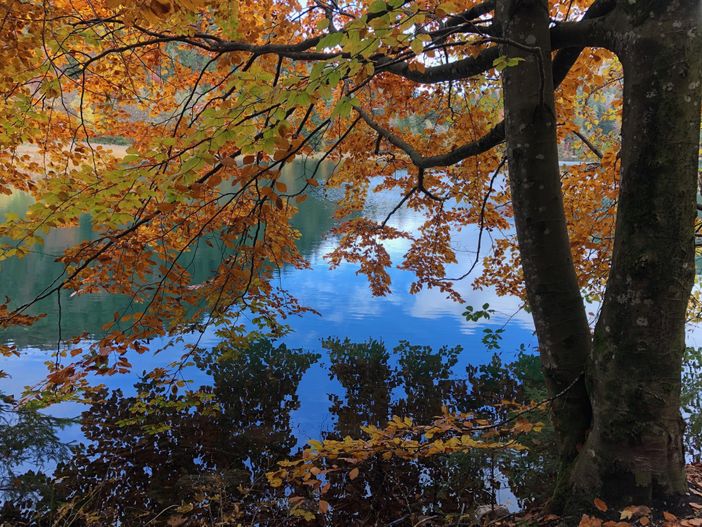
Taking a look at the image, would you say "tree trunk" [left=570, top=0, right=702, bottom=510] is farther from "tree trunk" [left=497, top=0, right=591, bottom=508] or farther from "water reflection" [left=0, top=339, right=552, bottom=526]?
"water reflection" [left=0, top=339, right=552, bottom=526]

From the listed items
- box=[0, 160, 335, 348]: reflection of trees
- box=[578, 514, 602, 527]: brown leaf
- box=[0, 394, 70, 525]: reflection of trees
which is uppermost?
box=[0, 160, 335, 348]: reflection of trees

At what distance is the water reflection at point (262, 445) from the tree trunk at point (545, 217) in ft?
4.53

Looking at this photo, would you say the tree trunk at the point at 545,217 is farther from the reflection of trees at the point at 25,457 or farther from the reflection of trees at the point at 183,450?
the reflection of trees at the point at 25,457

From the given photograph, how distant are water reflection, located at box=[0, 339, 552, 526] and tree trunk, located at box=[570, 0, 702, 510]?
5.03 feet

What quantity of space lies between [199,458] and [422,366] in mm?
5069

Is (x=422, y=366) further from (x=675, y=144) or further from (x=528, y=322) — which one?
(x=675, y=144)

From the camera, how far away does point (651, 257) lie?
6.88 ft

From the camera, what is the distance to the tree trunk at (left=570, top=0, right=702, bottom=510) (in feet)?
6.65

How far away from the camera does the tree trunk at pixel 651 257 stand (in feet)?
6.65

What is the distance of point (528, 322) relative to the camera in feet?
42.0

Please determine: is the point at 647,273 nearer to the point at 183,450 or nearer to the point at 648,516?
the point at 648,516

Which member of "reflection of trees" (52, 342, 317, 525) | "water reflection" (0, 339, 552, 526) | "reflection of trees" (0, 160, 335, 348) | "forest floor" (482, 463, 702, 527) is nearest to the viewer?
"forest floor" (482, 463, 702, 527)

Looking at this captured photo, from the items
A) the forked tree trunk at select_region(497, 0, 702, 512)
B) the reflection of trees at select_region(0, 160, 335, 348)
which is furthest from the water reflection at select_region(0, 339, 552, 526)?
the reflection of trees at select_region(0, 160, 335, 348)

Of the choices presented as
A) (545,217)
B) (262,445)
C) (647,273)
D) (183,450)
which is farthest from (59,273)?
(647,273)
